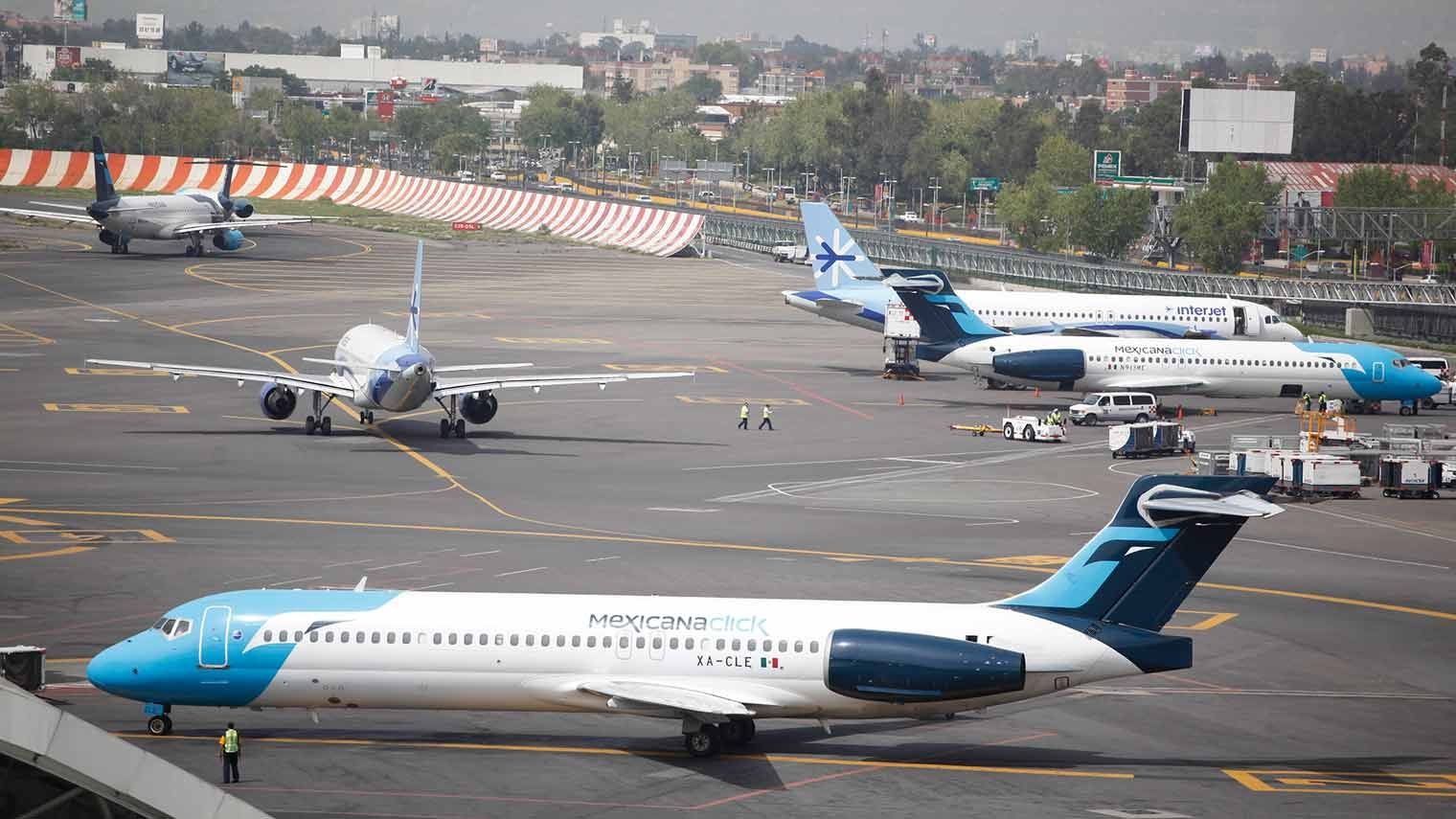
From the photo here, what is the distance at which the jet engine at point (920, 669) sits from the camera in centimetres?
3550

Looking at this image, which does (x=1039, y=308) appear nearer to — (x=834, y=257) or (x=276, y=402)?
(x=834, y=257)

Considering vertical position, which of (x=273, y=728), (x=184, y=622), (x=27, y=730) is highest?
(x=27, y=730)

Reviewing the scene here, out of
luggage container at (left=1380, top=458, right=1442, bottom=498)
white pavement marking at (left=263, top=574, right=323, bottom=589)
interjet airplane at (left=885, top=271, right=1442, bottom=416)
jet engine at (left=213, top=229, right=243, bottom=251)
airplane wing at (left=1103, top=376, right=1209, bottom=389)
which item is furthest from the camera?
jet engine at (left=213, top=229, right=243, bottom=251)

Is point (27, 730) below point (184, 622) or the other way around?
the other way around

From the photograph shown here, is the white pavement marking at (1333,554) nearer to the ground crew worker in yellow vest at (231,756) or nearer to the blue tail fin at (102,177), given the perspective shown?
the ground crew worker in yellow vest at (231,756)

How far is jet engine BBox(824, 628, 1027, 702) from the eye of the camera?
35.5 m

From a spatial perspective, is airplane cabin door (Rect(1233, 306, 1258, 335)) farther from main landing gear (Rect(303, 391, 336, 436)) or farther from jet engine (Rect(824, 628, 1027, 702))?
jet engine (Rect(824, 628, 1027, 702))

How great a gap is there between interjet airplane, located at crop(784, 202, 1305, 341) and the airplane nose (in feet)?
251

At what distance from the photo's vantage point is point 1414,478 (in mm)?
74062

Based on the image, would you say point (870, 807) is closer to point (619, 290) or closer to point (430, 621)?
point (430, 621)

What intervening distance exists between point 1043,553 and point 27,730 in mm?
46973

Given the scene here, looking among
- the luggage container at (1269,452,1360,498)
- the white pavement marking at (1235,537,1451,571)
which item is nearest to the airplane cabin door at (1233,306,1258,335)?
the luggage container at (1269,452,1360,498)

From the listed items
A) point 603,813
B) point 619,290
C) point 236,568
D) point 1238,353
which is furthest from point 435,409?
point 619,290

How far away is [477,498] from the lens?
2638 inches
